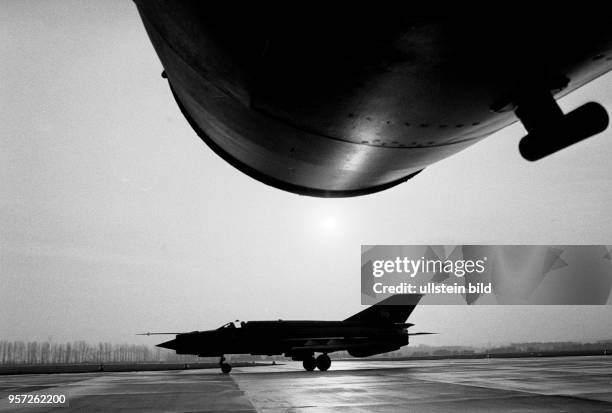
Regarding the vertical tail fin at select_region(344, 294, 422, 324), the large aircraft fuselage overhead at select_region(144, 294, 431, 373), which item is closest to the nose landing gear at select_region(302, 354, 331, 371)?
the large aircraft fuselage overhead at select_region(144, 294, 431, 373)

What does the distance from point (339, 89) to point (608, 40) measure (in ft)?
3.24

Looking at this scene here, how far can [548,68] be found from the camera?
1698 mm

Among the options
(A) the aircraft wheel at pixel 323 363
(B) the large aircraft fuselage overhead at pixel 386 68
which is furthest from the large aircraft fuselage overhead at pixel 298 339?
(B) the large aircraft fuselage overhead at pixel 386 68

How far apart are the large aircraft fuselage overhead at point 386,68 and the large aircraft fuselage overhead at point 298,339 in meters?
20.8

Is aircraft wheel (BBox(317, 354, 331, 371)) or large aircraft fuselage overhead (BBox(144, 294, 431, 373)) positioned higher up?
large aircraft fuselage overhead (BBox(144, 294, 431, 373))

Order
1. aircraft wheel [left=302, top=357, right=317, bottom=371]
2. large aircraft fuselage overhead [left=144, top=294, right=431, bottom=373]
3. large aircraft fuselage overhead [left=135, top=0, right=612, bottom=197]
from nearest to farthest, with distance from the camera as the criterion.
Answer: large aircraft fuselage overhead [left=135, top=0, right=612, bottom=197]
large aircraft fuselage overhead [left=144, top=294, right=431, bottom=373]
aircraft wheel [left=302, top=357, right=317, bottom=371]

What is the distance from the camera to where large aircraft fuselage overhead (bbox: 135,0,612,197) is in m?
1.46

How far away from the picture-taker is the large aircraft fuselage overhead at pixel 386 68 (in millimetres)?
1462

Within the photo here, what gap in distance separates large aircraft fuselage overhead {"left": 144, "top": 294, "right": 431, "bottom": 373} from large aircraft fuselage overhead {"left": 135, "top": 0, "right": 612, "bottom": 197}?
20.8 metres

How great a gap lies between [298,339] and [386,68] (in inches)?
866

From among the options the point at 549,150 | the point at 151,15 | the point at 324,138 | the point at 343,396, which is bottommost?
the point at 343,396

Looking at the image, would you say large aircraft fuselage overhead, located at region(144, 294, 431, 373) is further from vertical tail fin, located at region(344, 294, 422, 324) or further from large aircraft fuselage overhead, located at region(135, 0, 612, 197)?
large aircraft fuselage overhead, located at region(135, 0, 612, 197)

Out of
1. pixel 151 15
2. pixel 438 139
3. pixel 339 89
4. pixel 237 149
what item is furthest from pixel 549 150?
pixel 237 149

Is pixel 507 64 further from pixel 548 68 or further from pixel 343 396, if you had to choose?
pixel 343 396
